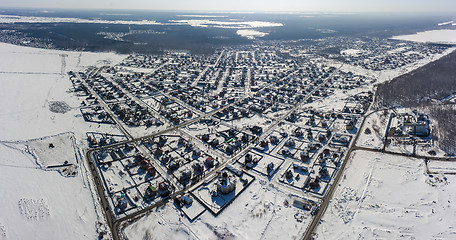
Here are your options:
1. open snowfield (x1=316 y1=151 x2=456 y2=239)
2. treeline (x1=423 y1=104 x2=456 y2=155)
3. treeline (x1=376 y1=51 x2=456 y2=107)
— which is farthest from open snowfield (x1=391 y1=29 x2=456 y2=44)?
open snowfield (x1=316 y1=151 x2=456 y2=239)

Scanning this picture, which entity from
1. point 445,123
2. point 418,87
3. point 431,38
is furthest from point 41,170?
point 431,38

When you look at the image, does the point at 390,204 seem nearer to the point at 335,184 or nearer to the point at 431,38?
the point at 335,184

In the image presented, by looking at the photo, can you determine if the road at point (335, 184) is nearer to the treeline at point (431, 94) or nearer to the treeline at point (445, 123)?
the treeline at point (445, 123)

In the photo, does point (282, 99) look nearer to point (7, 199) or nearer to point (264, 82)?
point (264, 82)

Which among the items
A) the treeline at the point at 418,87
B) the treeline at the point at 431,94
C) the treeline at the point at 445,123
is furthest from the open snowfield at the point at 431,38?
the treeline at the point at 445,123

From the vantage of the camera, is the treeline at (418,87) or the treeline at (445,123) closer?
the treeline at (445,123)
